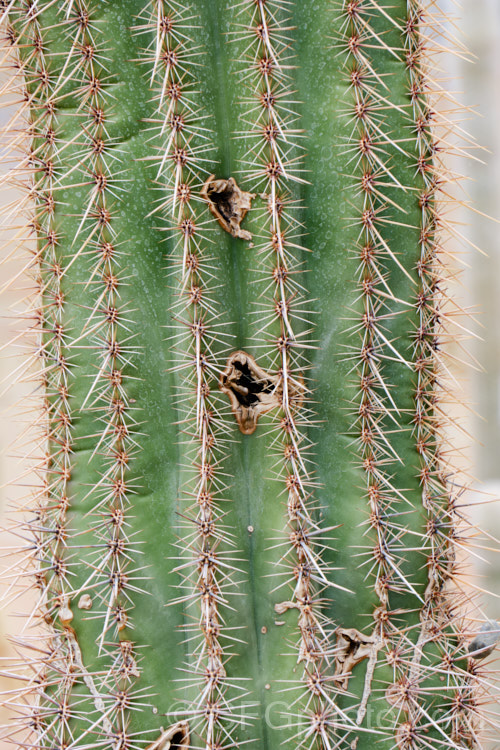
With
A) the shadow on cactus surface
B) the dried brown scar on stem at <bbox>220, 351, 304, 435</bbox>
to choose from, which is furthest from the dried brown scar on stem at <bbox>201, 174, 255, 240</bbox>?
the dried brown scar on stem at <bbox>220, 351, 304, 435</bbox>

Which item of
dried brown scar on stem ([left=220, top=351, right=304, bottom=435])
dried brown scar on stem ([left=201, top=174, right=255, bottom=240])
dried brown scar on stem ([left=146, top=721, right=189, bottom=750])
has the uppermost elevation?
dried brown scar on stem ([left=201, top=174, right=255, bottom=240])

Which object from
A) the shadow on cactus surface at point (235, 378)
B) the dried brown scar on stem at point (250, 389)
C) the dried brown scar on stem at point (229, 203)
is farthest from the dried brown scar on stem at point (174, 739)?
the dried brown scar on stem at point (229, 203)

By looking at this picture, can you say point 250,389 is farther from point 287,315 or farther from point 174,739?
point 174,739

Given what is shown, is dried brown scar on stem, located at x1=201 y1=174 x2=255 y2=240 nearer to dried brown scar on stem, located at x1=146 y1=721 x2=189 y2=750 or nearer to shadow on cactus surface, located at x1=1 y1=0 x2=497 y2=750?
shadow on cactus surface, located at x1=1 y1=0 x2=497 y2=750

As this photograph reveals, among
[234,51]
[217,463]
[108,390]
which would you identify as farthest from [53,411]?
[234,51]

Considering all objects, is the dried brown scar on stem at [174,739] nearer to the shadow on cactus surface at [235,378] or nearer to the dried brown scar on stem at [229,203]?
the shadow on cactus surface at [235,378]
